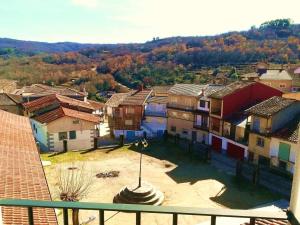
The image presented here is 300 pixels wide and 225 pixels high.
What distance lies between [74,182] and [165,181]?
27.4ft

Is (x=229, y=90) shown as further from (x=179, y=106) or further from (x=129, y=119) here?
(x=129, y=119)

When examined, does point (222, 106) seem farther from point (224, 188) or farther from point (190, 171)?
point (224, 188)

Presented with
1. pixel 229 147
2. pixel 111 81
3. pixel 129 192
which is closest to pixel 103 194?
pixel 129 192

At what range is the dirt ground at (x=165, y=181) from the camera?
23.2 metres

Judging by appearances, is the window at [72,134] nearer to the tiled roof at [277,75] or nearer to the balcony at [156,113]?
the balcony at [156,113]

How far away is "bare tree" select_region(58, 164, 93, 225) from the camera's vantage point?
20500 mm

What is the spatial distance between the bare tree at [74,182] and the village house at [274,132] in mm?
16859

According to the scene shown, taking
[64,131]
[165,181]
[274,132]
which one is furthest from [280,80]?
[64,131]

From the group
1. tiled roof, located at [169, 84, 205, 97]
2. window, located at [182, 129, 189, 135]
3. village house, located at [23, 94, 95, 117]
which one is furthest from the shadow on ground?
village house, located at [23, 94, 95, 117]

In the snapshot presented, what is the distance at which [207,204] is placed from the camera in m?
23.7

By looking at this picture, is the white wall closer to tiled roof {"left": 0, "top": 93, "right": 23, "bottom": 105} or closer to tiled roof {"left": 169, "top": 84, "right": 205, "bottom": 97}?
tiled roof {"left": 169, "top": 84, "right": 205, "bottom": 97}

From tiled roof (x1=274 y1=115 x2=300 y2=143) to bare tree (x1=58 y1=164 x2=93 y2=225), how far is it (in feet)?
58.9

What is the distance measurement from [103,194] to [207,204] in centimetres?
869

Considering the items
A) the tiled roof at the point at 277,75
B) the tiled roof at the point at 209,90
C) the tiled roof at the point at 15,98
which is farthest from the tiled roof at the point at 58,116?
the tiled roof at the point at 277,75
